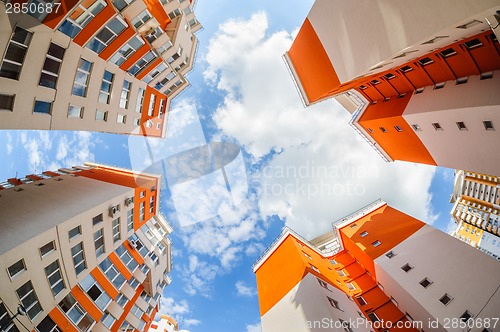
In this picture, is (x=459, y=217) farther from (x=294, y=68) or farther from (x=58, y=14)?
(x=58, y=14)

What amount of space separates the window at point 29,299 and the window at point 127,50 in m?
15.7

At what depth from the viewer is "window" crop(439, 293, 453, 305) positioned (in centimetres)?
1680

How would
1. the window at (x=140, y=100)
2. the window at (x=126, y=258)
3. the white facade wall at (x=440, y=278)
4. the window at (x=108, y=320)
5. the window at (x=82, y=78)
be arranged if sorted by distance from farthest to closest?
the window at (x=126, y=258)
the window at (x=140, y=100)
the window at (x=108, y=320)
the white facade wall at (x=440, y=278)
the window at (x=82, y=78)

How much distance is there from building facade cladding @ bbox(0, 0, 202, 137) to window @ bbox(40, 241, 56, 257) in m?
7.62

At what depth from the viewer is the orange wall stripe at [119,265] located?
23.6 metres

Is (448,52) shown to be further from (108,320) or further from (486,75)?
(108,320)

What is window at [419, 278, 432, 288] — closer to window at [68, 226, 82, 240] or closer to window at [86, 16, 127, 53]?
window at [68, 226, 82, 240]

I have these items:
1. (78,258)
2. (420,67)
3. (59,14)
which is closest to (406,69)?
(420,67)

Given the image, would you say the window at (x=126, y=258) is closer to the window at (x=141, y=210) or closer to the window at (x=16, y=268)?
the window at (x=141, y=210)

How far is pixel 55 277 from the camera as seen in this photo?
15.6 m

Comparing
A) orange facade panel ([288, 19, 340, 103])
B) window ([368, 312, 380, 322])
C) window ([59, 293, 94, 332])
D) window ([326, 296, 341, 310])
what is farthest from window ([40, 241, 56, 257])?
window ([368, 312, 380, 322])

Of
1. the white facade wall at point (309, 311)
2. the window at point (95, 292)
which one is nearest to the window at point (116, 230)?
the window at point (95, 292)

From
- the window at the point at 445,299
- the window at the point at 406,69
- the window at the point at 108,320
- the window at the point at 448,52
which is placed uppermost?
the window at the point at 406,69

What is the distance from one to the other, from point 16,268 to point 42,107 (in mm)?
9051
